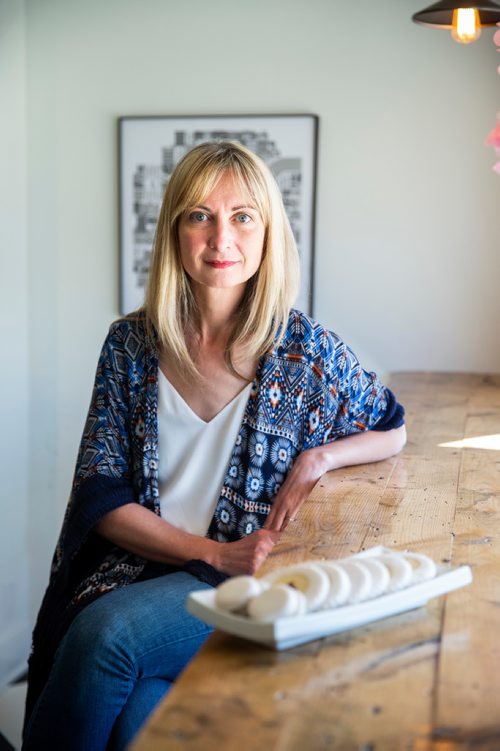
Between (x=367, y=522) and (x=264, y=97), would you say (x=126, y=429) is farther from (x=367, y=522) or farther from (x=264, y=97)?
(x=264, y=97)

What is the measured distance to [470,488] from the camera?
1.84 metres

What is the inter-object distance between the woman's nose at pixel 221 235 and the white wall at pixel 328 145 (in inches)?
60.7

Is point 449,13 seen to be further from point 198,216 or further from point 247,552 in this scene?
point 247,552

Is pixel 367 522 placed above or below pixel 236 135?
below

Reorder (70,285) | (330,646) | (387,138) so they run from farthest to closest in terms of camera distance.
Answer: (70,285), (387,138), (330,646)

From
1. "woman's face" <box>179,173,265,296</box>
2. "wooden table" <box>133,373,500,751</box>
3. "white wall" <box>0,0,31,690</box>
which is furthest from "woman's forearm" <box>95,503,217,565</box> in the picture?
"white wall" <box>0,0,31,690</box>

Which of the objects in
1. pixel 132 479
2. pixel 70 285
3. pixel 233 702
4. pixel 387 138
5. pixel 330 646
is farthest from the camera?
pixel 70 285

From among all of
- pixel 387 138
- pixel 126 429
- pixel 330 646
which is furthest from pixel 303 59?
pixel 330 646

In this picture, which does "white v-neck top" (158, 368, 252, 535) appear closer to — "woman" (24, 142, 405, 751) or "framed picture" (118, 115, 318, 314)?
A: "woman" (24, 142, 405, 751)

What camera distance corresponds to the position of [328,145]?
3422 millimetres

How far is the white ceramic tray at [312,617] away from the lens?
1034 mm

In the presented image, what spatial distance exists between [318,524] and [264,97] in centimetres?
230

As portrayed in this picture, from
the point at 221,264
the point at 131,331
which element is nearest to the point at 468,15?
the point at 221,264

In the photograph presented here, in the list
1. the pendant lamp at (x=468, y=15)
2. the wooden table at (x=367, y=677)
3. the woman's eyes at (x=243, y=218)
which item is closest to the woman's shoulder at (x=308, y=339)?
the woman's eyes at (x=243, y=218)
